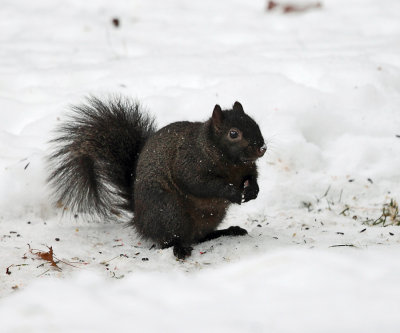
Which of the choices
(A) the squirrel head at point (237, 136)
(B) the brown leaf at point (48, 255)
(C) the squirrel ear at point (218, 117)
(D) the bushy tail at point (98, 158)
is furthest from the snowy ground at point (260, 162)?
(C) the squirrel ear at point (218, 117)

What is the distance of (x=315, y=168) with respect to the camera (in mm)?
4043

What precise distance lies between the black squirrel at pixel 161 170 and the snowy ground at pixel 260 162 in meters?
0.14

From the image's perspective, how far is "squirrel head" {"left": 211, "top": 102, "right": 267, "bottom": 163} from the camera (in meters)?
2.89

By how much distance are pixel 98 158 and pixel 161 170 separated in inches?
17.0

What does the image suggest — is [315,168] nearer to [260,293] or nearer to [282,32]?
[260,293]

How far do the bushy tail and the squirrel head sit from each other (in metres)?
0.61

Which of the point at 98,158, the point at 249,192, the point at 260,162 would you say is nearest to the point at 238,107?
the point at 249,192

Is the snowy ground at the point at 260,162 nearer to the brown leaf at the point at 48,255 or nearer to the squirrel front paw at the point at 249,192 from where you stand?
the brown leaf at the point at 48,255

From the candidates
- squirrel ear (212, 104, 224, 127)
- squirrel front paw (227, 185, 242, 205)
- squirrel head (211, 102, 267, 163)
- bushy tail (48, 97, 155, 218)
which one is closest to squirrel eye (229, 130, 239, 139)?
squirrel head (211, 102, 267, 163)

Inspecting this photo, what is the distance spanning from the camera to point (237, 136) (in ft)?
9.62

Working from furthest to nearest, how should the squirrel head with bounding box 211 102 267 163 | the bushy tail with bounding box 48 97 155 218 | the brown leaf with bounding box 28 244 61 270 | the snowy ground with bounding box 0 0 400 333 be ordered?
the bushy tail with bounding box 48 97 155 218, the squirrel head with bounding box 211 102 267 163, the brown leaf with bounding box 28 244 61 270, the snowy ground with bounding box 0 0 400 333

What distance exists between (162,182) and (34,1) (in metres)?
5.14

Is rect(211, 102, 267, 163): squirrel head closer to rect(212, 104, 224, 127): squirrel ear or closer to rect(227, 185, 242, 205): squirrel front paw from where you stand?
rect(212, 104, 224, 127): squirrel ear

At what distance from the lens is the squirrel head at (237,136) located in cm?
289
